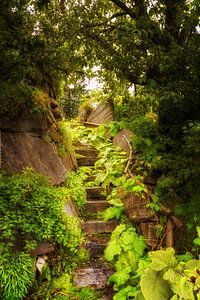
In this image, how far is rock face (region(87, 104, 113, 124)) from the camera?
1200 centimetres

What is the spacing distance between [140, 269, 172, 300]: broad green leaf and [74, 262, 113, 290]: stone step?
3.51 meters

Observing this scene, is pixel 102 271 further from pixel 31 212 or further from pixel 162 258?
pixel 162 258

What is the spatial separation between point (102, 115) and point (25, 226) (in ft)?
27.4

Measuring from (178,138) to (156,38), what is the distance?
2357mm

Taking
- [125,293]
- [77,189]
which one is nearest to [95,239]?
[77,189]

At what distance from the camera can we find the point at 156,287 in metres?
2.30

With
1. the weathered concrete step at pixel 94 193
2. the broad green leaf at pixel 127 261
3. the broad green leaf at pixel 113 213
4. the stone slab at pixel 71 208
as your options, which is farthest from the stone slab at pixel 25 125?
the broad green leaf at pixel 127 261

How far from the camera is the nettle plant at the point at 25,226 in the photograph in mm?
4574

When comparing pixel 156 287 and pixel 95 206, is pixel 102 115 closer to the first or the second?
pixel 95 206

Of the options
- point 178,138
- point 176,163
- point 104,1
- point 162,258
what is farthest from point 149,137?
point 162,258

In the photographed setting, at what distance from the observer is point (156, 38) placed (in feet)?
20.9

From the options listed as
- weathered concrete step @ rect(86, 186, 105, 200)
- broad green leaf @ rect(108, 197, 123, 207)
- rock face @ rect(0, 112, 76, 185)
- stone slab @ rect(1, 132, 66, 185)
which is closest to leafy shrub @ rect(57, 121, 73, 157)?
rock face @ rect(0, 112, 76, 185)

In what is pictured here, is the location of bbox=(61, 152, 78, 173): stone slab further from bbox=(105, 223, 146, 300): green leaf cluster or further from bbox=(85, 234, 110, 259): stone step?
bbox=(105, 223, 146, 300): green leaf cluster

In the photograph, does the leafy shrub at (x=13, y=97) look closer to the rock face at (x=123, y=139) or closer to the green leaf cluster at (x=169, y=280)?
the rock face at (x=123, y=139)
